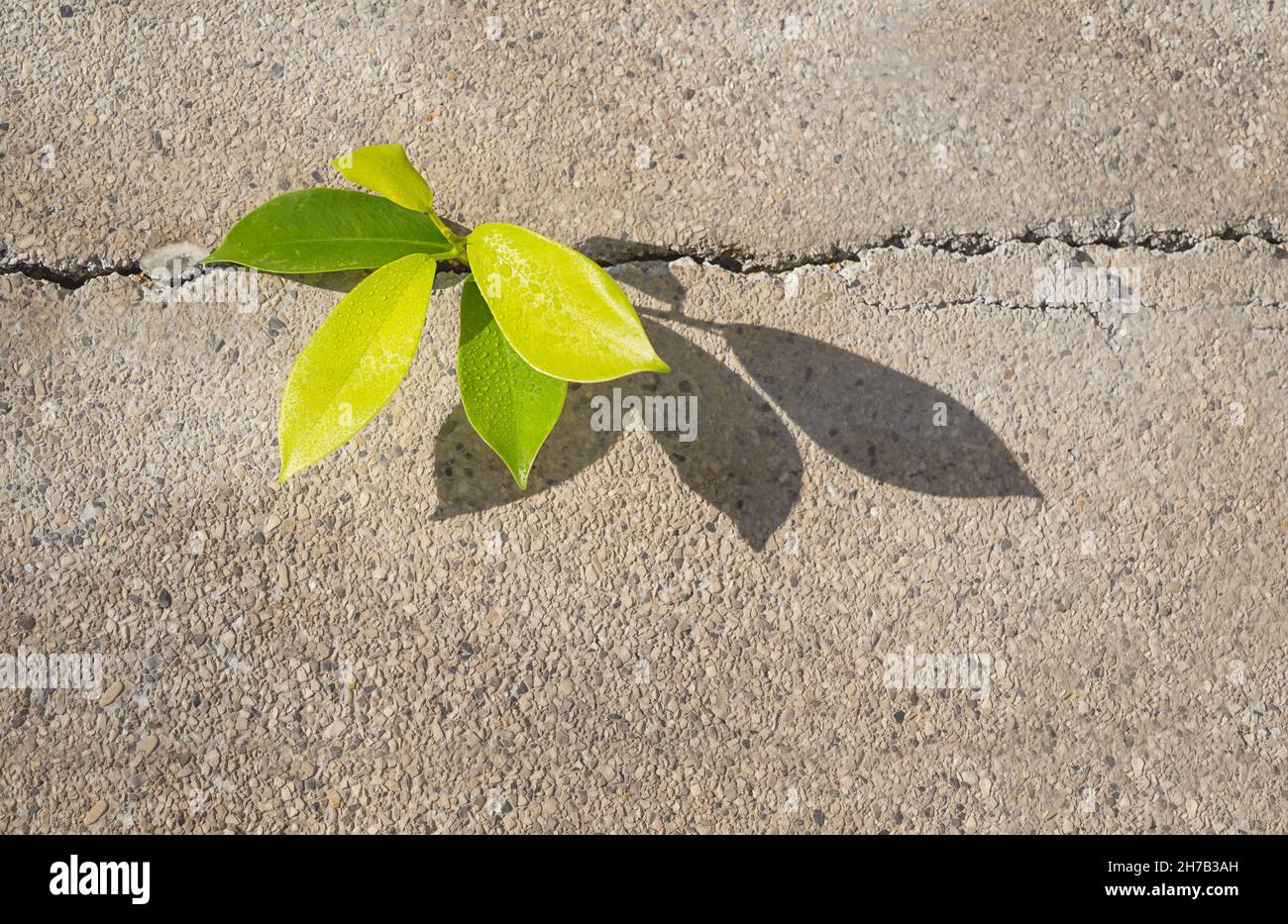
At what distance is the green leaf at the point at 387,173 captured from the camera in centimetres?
124

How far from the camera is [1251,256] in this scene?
60.5 inches

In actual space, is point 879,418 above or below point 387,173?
below

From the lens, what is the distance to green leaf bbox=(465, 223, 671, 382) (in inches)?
43.5

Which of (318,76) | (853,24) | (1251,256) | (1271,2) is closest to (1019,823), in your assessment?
(1251,256)

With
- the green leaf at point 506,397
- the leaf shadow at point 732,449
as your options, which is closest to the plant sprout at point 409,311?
the green leaf at point 506,397

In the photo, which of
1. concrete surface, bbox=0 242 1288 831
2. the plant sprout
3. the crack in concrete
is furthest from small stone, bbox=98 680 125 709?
the crack in concrete

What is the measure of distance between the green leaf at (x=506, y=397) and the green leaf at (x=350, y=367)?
76 millimetres

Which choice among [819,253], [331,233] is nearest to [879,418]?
[819,253]

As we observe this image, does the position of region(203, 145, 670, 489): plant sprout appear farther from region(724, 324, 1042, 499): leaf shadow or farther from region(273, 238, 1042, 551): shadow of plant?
region(724, 324, 1042, 499): leaf shadow

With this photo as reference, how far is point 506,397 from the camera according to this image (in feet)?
4.11

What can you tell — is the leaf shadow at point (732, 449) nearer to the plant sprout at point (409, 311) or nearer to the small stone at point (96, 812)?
the plant sprout at point (409, 311)

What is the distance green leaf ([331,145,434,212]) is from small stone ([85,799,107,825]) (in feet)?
2.99

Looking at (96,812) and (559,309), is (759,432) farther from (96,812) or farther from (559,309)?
(96,812)

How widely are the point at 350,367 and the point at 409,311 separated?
0.10 m
